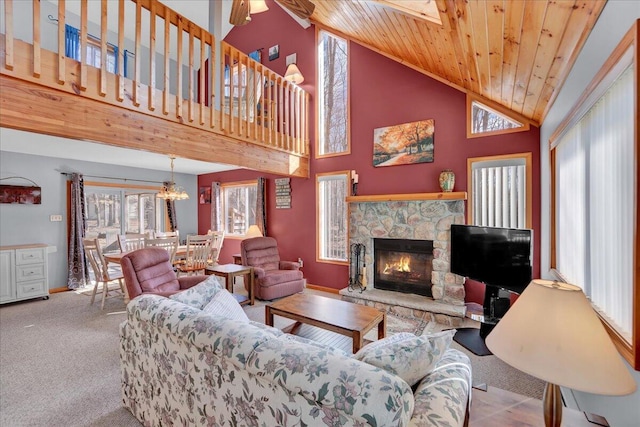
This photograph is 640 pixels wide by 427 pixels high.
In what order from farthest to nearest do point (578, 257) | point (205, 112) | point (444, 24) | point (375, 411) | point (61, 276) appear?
point (61, 276) < point (205, 112) < point (444, 24) < point (578, 257) < point (375, 411)

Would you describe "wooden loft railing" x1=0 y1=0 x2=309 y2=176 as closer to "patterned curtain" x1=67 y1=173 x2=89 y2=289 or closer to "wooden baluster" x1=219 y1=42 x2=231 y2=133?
"wooden baluster" x1=219 y1=42 x2=231 y2=133

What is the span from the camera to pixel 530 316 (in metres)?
0.98

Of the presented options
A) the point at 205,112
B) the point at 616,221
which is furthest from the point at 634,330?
the point at 205,112

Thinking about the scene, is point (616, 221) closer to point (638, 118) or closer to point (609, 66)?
point (638, 118)

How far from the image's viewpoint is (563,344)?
0.90 meters

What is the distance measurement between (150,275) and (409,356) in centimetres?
293

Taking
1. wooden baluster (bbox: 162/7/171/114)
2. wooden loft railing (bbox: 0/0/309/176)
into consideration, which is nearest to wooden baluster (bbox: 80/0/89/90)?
wooden loft railing (bbox: 0/0/309/176)

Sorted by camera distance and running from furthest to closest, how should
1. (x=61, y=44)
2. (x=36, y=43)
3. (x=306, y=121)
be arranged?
(x=306, y=121) < (x=61, y=44) < (x=36, y=43)

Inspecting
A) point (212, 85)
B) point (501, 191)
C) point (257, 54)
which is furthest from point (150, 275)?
point (257, 54)

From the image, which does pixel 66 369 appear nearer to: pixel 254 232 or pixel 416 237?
pixel 254 232

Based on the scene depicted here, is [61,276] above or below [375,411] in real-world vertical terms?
below

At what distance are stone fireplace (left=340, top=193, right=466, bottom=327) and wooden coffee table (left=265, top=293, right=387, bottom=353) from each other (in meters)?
1.15

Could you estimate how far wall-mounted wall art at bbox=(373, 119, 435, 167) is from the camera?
409cm

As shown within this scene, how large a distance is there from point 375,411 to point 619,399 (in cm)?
110
